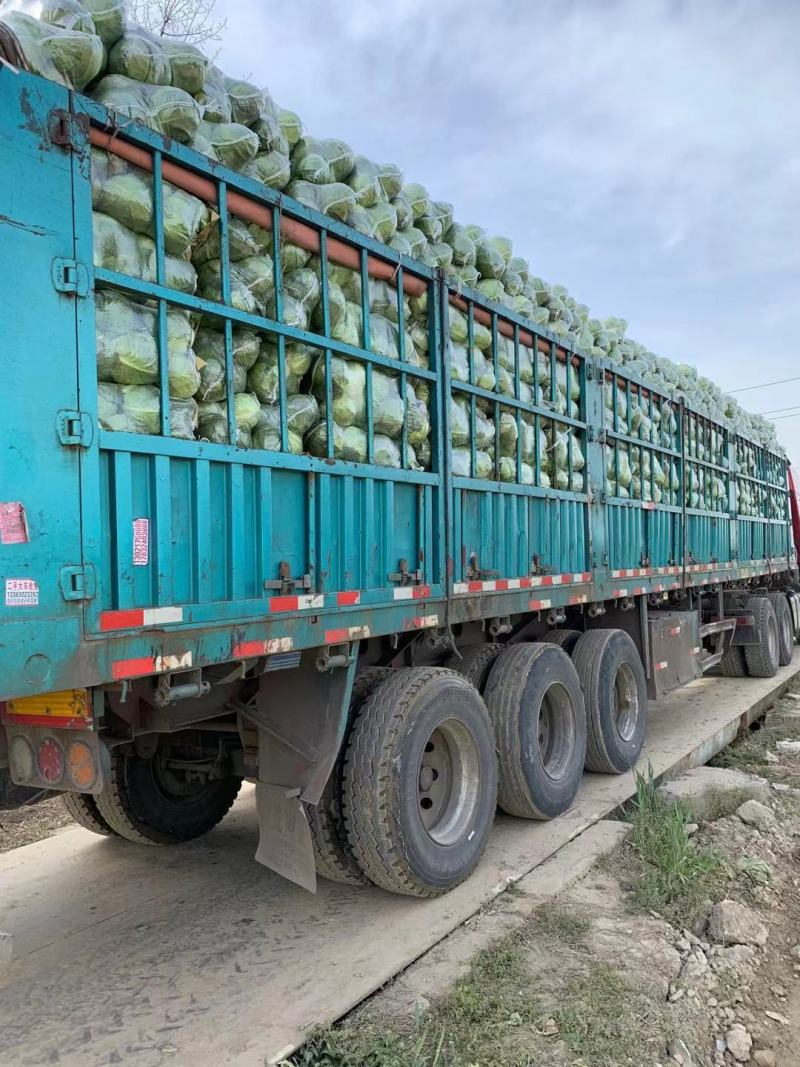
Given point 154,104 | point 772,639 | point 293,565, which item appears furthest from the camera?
point 772,639

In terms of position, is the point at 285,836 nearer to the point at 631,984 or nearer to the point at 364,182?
the point at 631,984

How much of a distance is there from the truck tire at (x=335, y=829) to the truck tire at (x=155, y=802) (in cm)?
109

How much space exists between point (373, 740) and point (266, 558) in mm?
1062

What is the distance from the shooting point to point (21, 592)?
230cm

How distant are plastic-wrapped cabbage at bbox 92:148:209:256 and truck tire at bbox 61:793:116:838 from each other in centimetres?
316

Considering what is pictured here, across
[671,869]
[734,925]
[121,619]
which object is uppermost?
[121,619]

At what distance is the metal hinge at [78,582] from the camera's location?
2.41 meters

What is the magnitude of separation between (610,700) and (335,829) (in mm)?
2826

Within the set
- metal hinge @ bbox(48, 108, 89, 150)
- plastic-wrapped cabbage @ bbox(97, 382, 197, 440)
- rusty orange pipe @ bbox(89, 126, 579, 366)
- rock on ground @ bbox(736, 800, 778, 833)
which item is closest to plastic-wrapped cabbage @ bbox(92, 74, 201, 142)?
rusty orange pipe @ bbox(89, 126, 579, 366)

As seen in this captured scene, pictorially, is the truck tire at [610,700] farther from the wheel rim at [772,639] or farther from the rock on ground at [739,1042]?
the wheel rim at [772,639]

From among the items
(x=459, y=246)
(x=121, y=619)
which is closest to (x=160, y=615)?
(x=121, y=619)

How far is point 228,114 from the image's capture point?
3.32m

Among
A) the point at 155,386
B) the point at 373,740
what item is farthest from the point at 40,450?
the point at 373,740

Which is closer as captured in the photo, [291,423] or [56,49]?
[56,49]
